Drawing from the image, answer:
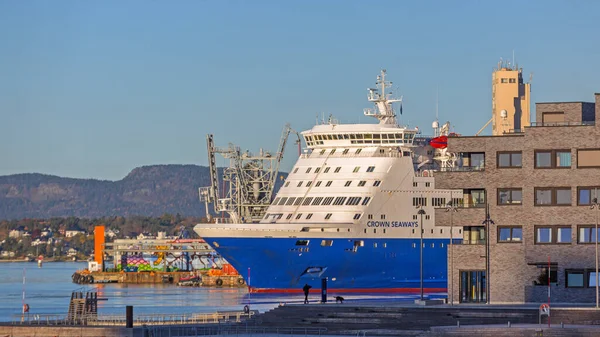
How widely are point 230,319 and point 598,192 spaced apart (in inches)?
671

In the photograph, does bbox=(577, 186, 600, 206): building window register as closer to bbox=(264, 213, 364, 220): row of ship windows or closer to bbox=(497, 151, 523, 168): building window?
bbox=(497, 151, 523, 168): building window

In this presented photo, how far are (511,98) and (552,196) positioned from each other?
58016mm

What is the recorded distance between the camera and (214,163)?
438 feet

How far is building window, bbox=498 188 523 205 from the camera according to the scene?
67.3 metres

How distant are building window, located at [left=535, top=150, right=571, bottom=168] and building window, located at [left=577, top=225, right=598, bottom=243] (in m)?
2.84

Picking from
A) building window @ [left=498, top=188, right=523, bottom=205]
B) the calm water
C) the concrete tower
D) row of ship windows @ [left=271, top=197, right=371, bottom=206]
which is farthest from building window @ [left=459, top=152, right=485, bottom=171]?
the concrete tower

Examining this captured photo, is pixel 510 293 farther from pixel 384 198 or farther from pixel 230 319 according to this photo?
pixel 384 198

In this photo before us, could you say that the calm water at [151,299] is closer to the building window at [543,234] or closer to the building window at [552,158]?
the building window at [543,234]

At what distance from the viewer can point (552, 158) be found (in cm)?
6656

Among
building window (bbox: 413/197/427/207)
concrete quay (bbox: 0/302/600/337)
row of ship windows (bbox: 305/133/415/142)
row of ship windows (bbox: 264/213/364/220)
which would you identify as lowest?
concrete quay (bbox: 0/302/600/337)

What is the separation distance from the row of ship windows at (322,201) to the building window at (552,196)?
113 feet

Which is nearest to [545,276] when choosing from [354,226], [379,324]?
[379,324]

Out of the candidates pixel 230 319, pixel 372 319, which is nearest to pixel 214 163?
pixel 230 319

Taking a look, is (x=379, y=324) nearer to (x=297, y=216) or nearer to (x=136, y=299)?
(x=297, y=216)
